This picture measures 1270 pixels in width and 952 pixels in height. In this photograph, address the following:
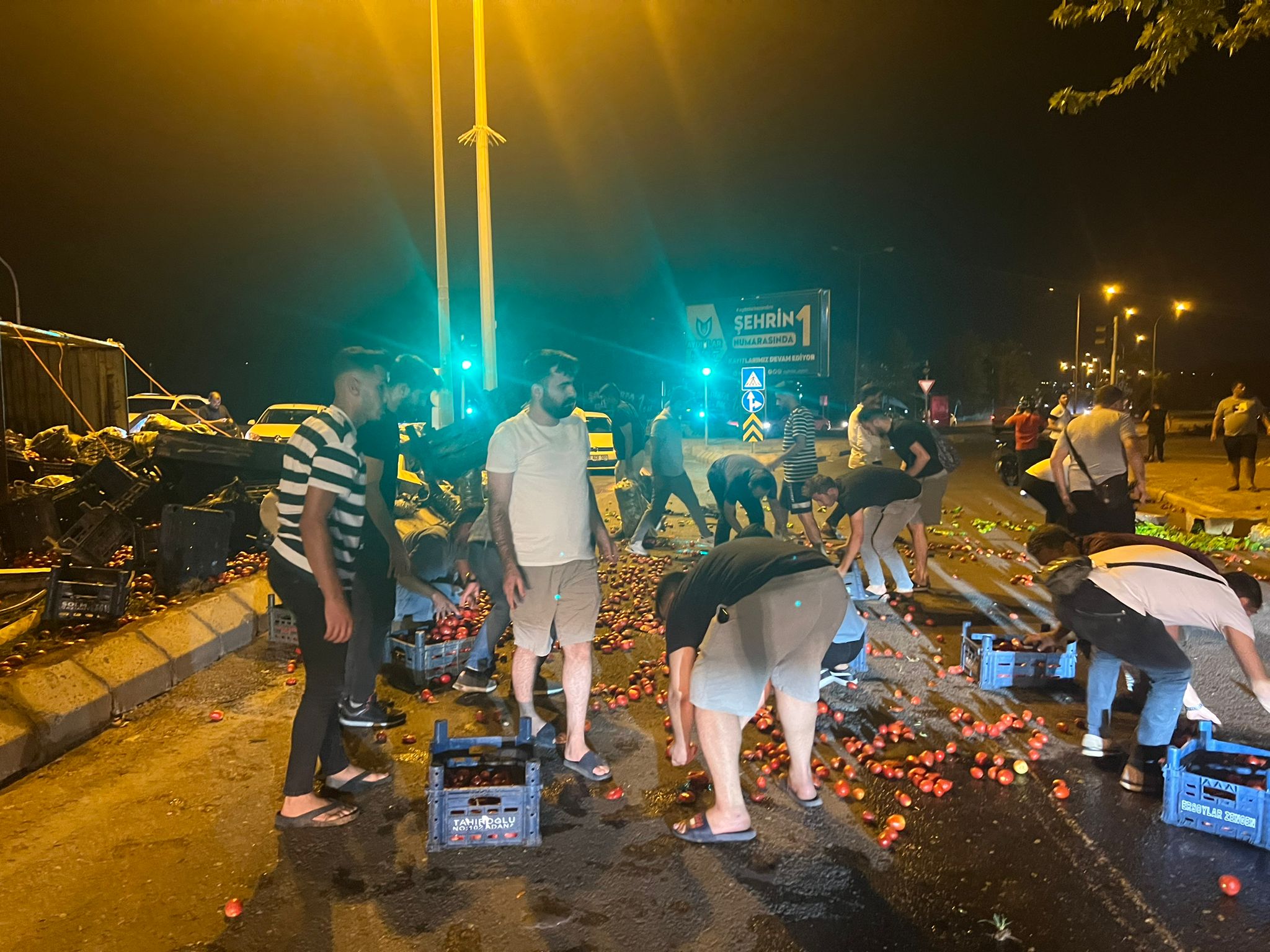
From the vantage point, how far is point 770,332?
2103 cm

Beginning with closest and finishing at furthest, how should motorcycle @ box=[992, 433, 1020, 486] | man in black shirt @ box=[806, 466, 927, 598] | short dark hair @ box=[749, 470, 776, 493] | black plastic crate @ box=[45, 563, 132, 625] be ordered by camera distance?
black plastic crate @ box=[45, 563, 132, 625] → man in black shirt @ box=[806, 466, 927, 598] → short dark hair @ box=[749, 470, 776, 493] → motorcycle @ box=[992, 433, 1020, 486]

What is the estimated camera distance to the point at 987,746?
4617mm

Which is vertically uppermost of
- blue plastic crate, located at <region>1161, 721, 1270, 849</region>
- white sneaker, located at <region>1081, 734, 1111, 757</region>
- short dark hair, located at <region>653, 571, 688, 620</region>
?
short dark hair, located at <region>653, 571, 688, 620</region>

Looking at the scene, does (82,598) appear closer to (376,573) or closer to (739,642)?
(376,573)

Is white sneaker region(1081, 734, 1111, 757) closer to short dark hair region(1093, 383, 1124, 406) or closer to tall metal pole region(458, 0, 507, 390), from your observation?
short dark hair region(1093, 383, 1124, 406)

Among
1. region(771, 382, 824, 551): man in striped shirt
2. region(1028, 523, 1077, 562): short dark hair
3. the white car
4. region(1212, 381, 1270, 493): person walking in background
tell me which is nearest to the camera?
region(1028, 523, 1077, 562): short dark hair

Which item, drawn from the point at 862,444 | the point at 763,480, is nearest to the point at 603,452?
the point at 862,444

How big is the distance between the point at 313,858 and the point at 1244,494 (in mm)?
14993

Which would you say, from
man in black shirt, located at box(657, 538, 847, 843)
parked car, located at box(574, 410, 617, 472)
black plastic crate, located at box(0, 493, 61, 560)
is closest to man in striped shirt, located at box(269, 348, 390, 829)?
man in black shirt, located at box(657, 538, 847, 843)

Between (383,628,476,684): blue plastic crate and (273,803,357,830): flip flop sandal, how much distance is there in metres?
1.85

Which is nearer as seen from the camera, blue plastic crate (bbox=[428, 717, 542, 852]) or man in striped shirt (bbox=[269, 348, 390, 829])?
blue plastic crate (bbox=[428, 717, 542, 852])

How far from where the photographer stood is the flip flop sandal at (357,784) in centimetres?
416

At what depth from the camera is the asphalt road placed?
3.05 metres

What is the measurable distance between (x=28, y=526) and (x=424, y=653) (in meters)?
5.66
